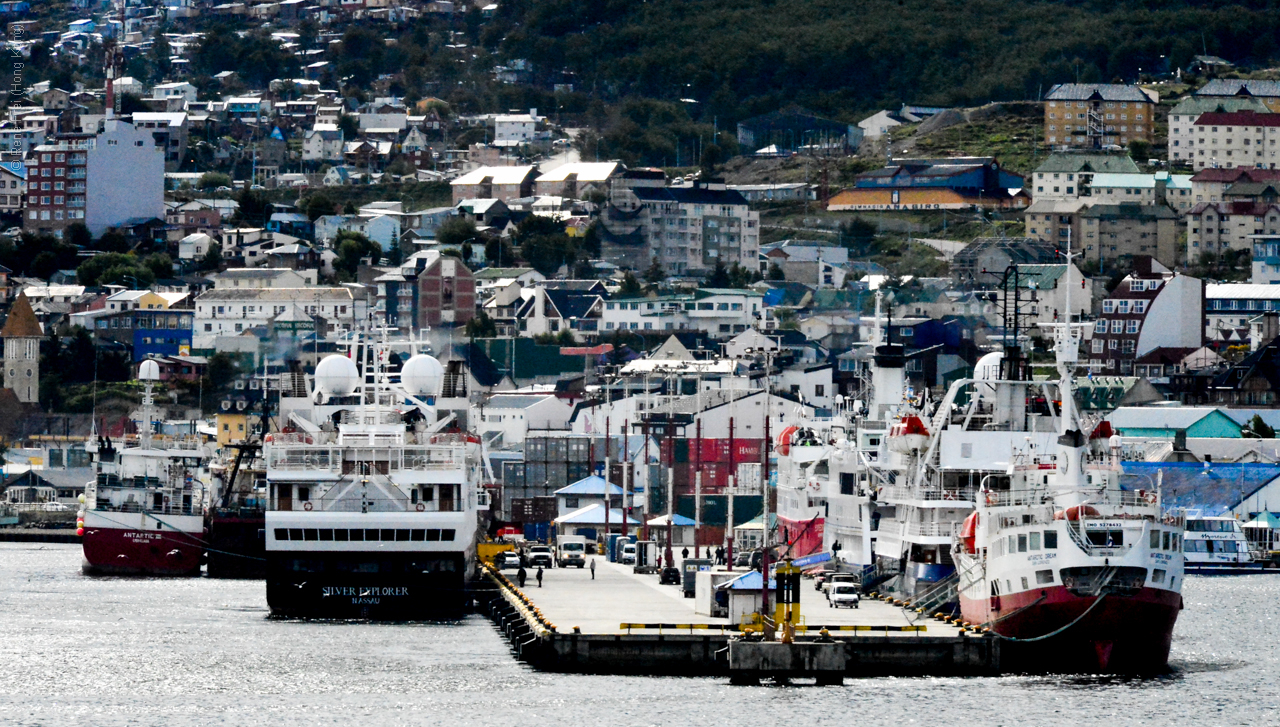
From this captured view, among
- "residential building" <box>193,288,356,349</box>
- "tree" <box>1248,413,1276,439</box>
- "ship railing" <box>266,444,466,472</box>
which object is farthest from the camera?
"residential building" <box>193,288,356,349</box>

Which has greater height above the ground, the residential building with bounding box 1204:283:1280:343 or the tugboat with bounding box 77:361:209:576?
the residential building with bounding box 1204:283:1280:343

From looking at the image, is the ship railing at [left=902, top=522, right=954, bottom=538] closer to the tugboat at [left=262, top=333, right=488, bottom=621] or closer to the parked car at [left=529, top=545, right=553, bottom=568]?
the tugboat at [left=262, top=333, right=488, bottom=621]

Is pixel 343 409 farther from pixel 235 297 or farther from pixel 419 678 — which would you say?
pixel 235 297

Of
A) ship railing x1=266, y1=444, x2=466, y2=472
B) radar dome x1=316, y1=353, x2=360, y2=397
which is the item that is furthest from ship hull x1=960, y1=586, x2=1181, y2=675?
radar dome x1=316, y1=353, x2=360, y2=397

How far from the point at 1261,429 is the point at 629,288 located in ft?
192

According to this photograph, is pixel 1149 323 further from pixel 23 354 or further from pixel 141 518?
pixel 141 518

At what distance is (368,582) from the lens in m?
73.0

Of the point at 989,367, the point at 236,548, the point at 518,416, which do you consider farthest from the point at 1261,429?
the point at 989,367

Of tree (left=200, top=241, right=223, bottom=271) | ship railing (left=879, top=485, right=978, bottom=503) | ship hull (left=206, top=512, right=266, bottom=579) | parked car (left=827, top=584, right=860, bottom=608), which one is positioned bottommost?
ship hull (left=206, top=512, right=266, bottom=579)

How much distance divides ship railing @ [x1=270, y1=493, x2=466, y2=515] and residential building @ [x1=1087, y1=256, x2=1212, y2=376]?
9473 cm

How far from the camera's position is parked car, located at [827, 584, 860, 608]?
67.3 meters

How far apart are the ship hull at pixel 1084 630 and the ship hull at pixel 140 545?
4619 centimetres

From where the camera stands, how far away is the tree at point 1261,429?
13438cm

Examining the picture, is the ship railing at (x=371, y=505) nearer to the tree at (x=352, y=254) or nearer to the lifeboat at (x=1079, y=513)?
Result: the lifeboat at (x=1079, y=513)
